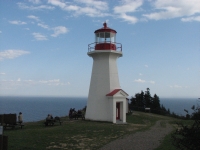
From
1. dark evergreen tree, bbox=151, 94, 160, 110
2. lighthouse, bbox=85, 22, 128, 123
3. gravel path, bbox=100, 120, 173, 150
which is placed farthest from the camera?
dark evergreen tree, bbox=151, 94, 160, 110

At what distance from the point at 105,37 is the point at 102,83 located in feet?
12.8

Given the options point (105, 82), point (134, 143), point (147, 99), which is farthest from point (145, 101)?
point (134, 143)

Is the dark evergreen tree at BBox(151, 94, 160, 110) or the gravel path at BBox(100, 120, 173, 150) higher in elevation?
the dark evergreen tree at BBox(151, 94, 160, 110)

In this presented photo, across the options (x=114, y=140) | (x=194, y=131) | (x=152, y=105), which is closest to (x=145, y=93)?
(x=152, y=105)

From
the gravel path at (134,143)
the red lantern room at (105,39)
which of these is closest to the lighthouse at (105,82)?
the red lantern room at (105,39)

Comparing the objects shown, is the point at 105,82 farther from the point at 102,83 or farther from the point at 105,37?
the point at 105,37

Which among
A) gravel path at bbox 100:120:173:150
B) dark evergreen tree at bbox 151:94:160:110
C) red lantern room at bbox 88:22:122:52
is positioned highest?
red lantern room at bbox 88:22:122:52

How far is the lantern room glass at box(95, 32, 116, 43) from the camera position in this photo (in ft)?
64.6

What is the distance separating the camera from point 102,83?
19781 mm

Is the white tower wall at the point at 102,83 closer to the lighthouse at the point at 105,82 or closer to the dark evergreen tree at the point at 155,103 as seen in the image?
the lighthouse at the point at 105,82

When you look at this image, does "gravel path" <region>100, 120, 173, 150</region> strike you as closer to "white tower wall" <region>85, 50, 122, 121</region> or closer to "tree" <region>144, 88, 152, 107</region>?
"white tower wall" <region>85, 50, 122, 121</region>

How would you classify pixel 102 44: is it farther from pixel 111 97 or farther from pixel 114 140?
pixel 114 140

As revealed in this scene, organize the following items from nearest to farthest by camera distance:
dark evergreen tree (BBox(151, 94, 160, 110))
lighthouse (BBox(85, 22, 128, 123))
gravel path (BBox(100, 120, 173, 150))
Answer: gravel path (BBox(100, 120, 173, 150)) → lighthouse (BBox(85, 22, 128, 123)) → dark evergreen tree (BBox(151, 94, 160, 110))

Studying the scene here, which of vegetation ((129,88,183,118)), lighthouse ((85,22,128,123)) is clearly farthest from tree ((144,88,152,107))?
lighthouse ((85,22,128,123))
